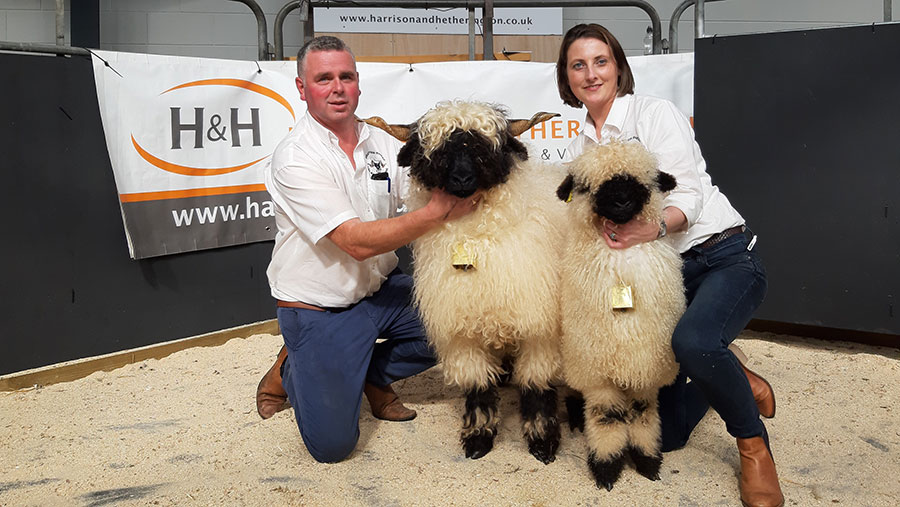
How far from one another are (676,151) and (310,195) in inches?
60.4

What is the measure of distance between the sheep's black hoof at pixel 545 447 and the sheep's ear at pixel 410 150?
1292 mm

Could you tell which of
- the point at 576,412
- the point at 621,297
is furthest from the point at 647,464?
the point at 621,297

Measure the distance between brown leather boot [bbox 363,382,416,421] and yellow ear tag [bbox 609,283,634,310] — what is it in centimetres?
140

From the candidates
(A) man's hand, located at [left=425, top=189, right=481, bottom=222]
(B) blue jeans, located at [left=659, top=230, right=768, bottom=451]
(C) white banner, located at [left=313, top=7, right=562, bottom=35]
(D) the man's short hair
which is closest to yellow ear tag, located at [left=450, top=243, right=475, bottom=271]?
(A) man's hand, located at [left=425, top=189, right=481, bottom=222]

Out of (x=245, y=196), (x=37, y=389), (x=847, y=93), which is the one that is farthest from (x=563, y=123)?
(x=37, y=389)

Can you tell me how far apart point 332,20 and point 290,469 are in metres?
5.39

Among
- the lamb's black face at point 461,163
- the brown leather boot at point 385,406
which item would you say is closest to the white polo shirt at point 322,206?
the lamb's black face at point 461,163

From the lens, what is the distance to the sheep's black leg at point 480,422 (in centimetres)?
306

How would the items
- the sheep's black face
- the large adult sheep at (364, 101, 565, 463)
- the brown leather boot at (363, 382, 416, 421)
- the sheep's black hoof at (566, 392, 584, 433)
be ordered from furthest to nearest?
1. the brown leather boot at (363, 382, 416, 421)
2. the sheep's black hoof at (566, 392, 584, 433)
3. the large adult sheep at (364, 101, 565, 463)
4. the sheep's black face

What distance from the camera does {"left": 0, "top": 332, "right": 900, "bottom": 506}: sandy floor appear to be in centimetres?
270

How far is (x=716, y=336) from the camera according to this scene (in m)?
2.53

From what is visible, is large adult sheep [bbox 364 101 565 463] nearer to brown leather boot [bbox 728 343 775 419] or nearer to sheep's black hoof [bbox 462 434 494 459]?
sheep's black hoof [bbox 462 434 494 459]

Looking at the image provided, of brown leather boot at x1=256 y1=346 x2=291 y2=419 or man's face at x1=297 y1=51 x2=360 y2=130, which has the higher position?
man's face at x1=297 y1=51 x2=360 y2=130

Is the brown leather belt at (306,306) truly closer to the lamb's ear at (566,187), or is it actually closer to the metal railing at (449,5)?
the lamb's ear at (566,187)
